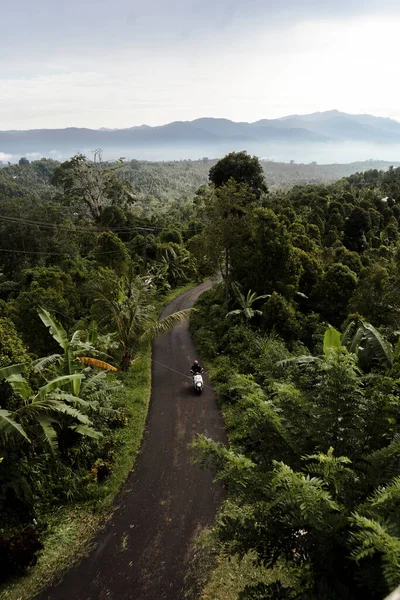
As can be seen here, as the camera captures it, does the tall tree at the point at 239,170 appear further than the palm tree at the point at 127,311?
Yes

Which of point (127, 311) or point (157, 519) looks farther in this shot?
point (127, 311)

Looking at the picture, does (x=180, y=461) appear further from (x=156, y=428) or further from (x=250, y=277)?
(x=250, y=277)

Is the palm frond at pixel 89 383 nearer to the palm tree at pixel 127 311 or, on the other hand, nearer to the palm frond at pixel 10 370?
the palm frond at pixel 10 370

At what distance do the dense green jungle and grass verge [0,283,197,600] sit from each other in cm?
6

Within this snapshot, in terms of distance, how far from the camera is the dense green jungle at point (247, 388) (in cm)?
427

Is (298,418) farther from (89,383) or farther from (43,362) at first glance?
(43,362)

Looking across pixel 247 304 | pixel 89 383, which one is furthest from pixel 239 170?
pixel 89 383

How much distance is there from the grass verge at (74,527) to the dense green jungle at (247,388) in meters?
0.06

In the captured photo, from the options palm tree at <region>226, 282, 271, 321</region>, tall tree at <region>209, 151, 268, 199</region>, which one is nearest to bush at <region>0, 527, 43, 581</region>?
palm tree at <region>226, 282, 271, 321</region>

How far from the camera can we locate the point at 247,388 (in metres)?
6.82

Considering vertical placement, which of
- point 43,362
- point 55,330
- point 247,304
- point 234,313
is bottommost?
point 234,313

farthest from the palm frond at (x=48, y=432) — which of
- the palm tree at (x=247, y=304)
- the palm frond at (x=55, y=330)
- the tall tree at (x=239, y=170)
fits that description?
the tall tree at (x=239, y=170)

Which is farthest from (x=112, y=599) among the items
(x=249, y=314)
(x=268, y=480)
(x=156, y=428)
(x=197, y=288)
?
(x=197, y=288)

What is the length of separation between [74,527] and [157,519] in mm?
1814
